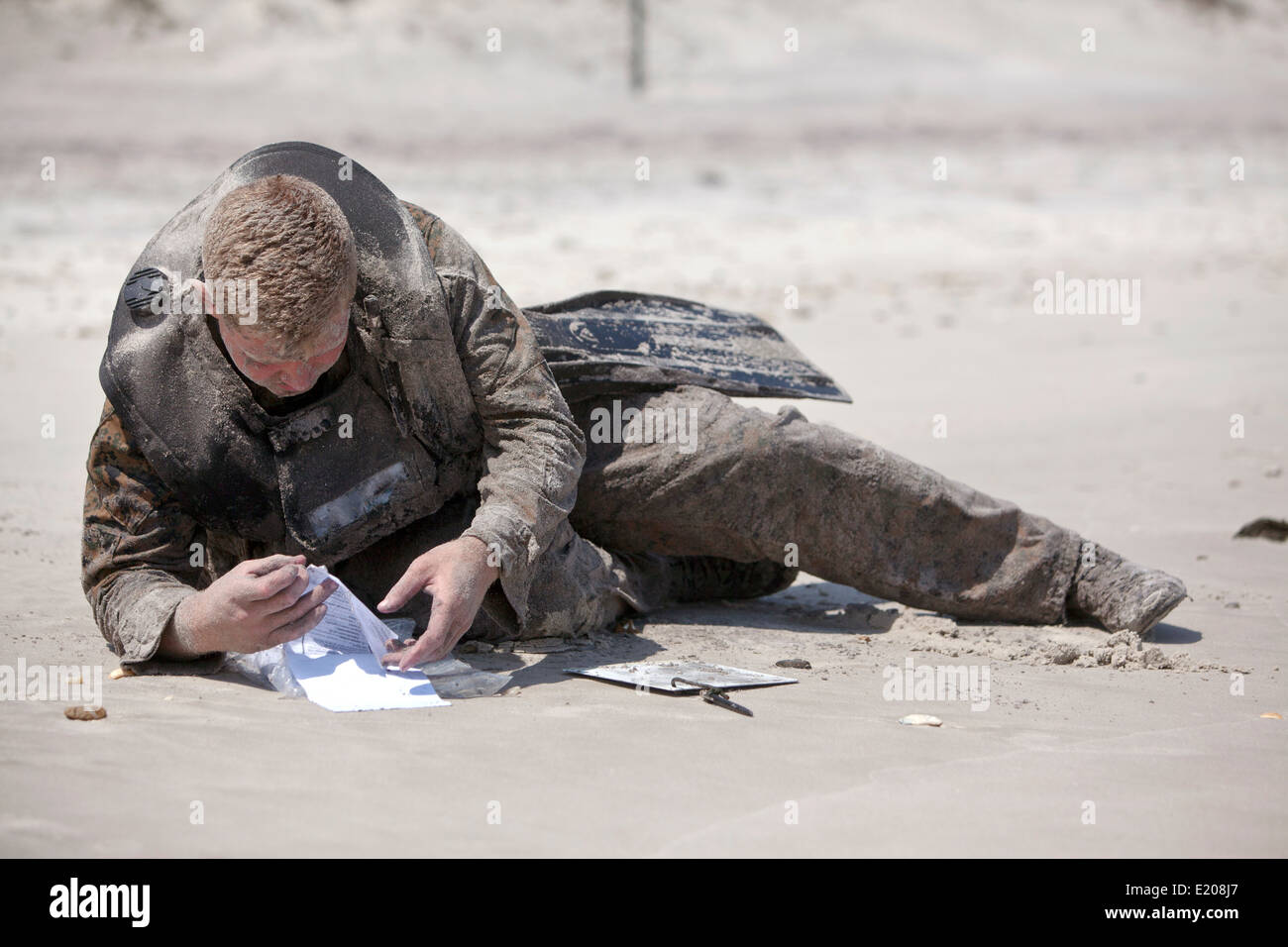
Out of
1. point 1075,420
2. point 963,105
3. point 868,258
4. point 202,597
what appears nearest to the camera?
point 202,597

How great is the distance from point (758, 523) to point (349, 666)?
120cm

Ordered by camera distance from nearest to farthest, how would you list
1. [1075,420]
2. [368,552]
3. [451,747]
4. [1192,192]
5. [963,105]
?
1. [451,747]
2. [368,552]
3. [1075,420]
4. [1192,192]
5. [963,105]

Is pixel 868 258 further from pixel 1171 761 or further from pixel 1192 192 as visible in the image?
pixel 1171 761

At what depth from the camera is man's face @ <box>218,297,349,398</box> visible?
3193mm

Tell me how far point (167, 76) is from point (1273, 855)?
93.6ft

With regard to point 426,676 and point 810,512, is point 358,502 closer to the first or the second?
point 426,676

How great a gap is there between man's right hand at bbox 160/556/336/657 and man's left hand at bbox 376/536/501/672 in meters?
0.18

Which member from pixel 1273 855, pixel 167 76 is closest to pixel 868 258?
pixel 1273 855

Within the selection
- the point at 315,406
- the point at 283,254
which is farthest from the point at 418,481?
the point at 283,254

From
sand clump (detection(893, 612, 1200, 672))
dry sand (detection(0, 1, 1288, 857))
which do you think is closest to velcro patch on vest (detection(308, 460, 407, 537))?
dry sand (detection(0, 1, 1288, 857))

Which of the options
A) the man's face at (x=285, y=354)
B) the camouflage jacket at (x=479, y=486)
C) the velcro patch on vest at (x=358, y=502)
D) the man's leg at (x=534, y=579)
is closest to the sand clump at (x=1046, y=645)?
the man's leg at (x=534, y=579)

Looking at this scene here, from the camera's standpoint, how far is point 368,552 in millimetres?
3930

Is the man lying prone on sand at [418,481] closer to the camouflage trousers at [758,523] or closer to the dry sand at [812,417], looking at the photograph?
the camouflage trousers at [758,523]
